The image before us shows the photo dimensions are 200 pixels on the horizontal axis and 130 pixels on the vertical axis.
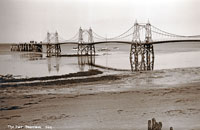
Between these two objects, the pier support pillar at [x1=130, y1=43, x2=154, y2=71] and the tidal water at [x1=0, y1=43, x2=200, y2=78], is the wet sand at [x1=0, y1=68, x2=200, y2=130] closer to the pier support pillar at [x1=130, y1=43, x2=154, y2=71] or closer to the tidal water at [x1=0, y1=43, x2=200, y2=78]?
the tidal water at [x1=0, y1=43, x2=200, y2=78]

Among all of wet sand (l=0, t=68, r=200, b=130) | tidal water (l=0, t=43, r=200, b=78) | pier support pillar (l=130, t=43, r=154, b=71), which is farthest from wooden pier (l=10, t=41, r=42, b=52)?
wet sand (l=0, t=68, r=200, b=130)

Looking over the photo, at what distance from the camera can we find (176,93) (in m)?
9.58

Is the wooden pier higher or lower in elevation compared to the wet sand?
higher

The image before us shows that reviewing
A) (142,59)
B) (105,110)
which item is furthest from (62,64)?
(105,110)

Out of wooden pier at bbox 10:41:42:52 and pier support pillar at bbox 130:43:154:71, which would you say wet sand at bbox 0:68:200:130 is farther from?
wooden pier at bbox 10:41:42:52

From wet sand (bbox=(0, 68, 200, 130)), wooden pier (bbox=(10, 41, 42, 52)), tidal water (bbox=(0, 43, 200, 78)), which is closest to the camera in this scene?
wet sand (bbox=(0, 68, 200, 130))

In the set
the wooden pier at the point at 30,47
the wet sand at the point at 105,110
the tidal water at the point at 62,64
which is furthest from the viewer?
the wooden pier at the point at 30,47

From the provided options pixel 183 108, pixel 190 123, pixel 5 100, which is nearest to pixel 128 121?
pixel 190 123

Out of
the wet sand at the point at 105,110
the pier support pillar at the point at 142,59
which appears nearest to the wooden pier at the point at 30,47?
the pier support pillar at the point at 142,59

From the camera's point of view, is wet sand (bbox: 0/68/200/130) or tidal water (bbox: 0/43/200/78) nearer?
wet sand (bbox: 0/68/200/130)

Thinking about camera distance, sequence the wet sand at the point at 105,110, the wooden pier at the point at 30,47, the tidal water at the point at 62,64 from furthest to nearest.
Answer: the wooden pier at the point at 30,47 < the tidal water at the point at 62,64 < the wet sand at the point at 105,110

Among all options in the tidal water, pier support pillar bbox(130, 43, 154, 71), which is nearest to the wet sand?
the tidal water

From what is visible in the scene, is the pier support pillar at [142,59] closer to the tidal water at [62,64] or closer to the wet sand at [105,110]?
the tidal water at [62,64]

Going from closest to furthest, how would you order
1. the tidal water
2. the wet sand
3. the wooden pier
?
the wet sand < the tidal water < the wooden pier
